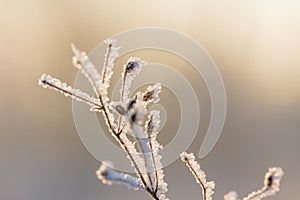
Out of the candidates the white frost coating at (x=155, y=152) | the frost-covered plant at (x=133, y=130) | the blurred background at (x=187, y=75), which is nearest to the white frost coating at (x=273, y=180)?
the frost-covered plant at (x=133, y=130)

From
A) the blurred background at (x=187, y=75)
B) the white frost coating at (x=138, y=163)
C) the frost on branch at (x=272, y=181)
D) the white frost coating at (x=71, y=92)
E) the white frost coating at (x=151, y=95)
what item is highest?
the blurred background at (x=187, y=75)

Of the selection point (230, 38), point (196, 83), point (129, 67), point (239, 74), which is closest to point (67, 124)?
point (196, 83)

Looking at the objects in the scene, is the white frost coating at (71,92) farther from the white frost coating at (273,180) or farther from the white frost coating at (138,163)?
the white frost coating at (273,180)

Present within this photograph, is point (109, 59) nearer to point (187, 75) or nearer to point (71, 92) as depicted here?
point (71, 92)

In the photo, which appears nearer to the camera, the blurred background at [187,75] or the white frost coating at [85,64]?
the white frost coating at [85,64]

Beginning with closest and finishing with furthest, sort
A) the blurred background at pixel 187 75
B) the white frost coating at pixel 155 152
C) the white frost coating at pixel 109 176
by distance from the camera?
the white frost coating at pixel 109 176 → the white frost coating at pixel 155 152 → the blurred background at pixel 187 75

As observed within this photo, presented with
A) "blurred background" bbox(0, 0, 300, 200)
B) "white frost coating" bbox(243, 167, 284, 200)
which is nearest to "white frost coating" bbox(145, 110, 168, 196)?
"white frost coating" bbox(243, 167, 284, 200)

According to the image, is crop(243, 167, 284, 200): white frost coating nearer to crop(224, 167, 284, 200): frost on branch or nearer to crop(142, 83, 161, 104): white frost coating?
crop(224, 167, 284, 200): frost on branch
